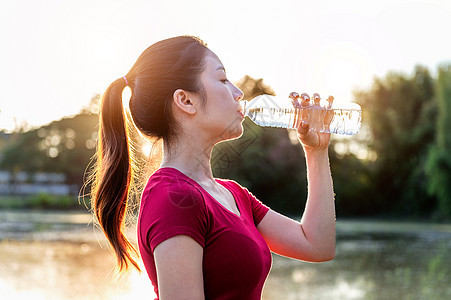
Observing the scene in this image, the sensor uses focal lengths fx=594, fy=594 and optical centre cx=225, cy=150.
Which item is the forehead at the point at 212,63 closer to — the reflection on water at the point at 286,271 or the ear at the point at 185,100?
the ear at the point at 185,100

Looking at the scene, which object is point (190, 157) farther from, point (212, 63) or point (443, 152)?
point (443, 152)

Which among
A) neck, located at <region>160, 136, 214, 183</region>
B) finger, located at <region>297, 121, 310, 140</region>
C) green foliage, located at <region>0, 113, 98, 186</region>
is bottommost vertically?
green foliage, located at <region>0, 113, 98, 186</region>

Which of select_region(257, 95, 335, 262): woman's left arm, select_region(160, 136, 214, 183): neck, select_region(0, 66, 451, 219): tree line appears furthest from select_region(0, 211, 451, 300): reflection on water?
select_region(160, 136, 214, 183): neck

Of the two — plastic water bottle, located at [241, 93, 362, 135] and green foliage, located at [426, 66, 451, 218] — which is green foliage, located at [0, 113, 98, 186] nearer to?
green foliage, located at [426, 66, 451, 218]

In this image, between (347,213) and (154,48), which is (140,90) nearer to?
(154,48)

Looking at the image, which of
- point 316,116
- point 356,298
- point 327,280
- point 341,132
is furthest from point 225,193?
point 327,280

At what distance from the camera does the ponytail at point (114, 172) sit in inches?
50.6

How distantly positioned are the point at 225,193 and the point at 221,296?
26 cm

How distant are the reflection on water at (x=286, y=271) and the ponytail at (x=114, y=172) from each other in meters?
6.23

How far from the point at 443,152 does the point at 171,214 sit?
727 inches

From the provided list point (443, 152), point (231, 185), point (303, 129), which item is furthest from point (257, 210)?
point (443, 152)

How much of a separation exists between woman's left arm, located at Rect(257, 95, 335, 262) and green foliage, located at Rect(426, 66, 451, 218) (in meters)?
17.8

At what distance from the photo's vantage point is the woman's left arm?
139cm

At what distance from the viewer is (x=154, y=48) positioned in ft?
4.04
